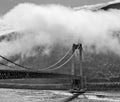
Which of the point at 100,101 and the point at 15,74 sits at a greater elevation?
the point at 15,74

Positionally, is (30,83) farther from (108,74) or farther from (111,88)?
(108,74)

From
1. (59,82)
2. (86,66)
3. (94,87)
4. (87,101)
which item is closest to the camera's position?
(87,101)

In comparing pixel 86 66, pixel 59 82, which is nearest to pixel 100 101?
pixel 59 82

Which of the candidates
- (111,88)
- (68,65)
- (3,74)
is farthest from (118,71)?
(3,74)

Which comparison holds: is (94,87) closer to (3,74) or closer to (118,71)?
(118,71)

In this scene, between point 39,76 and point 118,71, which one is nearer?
point 39,76

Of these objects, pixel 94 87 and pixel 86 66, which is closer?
pixel 94 87

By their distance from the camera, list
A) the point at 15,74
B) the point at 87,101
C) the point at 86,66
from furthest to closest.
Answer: the point at 86,66
the point at 87,101
the point at 15,74

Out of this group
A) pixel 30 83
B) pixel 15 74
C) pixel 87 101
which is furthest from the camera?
pixel 30 83

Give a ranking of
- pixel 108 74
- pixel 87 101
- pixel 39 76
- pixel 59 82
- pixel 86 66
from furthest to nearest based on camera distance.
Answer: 1. pixel 86 66
2. pixel 108 74
3. pixel 59 82
4. pixel 87 101
5. pixel 39 76
